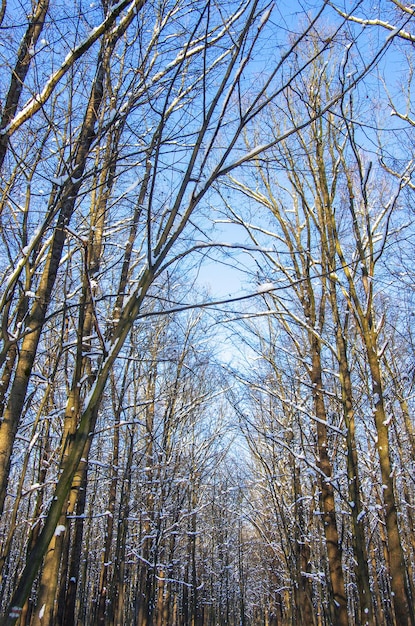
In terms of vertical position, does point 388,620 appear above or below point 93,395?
below

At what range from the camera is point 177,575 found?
26984 mm

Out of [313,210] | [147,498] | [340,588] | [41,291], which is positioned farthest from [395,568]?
[147,498]

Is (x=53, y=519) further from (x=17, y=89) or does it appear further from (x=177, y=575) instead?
(x=177, y=575)

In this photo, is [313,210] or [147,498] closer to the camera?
[313,210]

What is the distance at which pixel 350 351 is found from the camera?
8.28 meters

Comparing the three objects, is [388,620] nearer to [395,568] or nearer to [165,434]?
[165,434]

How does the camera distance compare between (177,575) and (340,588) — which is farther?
(177,575)

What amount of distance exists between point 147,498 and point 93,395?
12523mm

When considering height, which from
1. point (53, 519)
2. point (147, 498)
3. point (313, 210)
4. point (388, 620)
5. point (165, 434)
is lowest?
point (388, 620)

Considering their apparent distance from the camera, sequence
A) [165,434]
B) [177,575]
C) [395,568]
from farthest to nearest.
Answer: [177,575] → [165,434] → [395,568]

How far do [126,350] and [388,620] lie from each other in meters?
17.5

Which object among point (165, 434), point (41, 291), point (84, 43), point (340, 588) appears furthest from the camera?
point (165, 434)

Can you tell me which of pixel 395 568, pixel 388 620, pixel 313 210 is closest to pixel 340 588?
pixel 395 568

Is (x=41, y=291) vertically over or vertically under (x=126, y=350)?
under
